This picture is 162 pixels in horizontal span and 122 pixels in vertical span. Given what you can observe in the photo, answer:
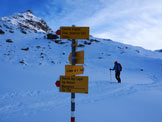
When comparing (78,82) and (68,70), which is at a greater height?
(68,70)

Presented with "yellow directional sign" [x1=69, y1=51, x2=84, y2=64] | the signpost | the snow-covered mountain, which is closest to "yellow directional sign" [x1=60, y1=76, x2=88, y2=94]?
the signpost

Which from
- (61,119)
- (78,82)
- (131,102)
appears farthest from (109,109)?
(78,82)

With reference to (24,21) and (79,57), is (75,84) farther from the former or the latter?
(24,21)

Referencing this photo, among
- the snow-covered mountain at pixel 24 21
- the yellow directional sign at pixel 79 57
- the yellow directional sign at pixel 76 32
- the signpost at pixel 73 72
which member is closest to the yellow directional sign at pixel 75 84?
the signpost at pixel 73 72

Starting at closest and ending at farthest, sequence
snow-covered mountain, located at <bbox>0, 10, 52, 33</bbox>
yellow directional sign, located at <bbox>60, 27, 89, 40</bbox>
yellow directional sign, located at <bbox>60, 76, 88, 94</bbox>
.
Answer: yellow directional sign, located at <bbox>60, 76, 88, 94</bbox> → yellow directional sign, located at <bbox>60, 27, 89, 40</bbox> → snow-covered mountain, located at <bbox>0, 10, 52, 33</bbox>

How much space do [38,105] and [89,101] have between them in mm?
2187

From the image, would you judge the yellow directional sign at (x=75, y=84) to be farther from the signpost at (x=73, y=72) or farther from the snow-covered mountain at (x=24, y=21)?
the snow-covered mountain at (x=24, y=21)

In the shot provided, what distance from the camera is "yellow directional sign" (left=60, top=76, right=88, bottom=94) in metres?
2.54

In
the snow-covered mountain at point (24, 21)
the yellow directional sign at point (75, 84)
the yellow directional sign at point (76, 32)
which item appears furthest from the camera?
the snow-covered mountain at point (24, 21)

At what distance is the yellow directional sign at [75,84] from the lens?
2.54 m

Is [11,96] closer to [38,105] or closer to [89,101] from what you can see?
[38,105]

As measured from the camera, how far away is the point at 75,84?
2582mm

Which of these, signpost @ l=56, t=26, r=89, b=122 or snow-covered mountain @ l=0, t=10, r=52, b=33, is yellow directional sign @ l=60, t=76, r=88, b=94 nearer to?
signpost @ l=56, t=26, r=89, b=122

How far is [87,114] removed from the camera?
4266 mm
